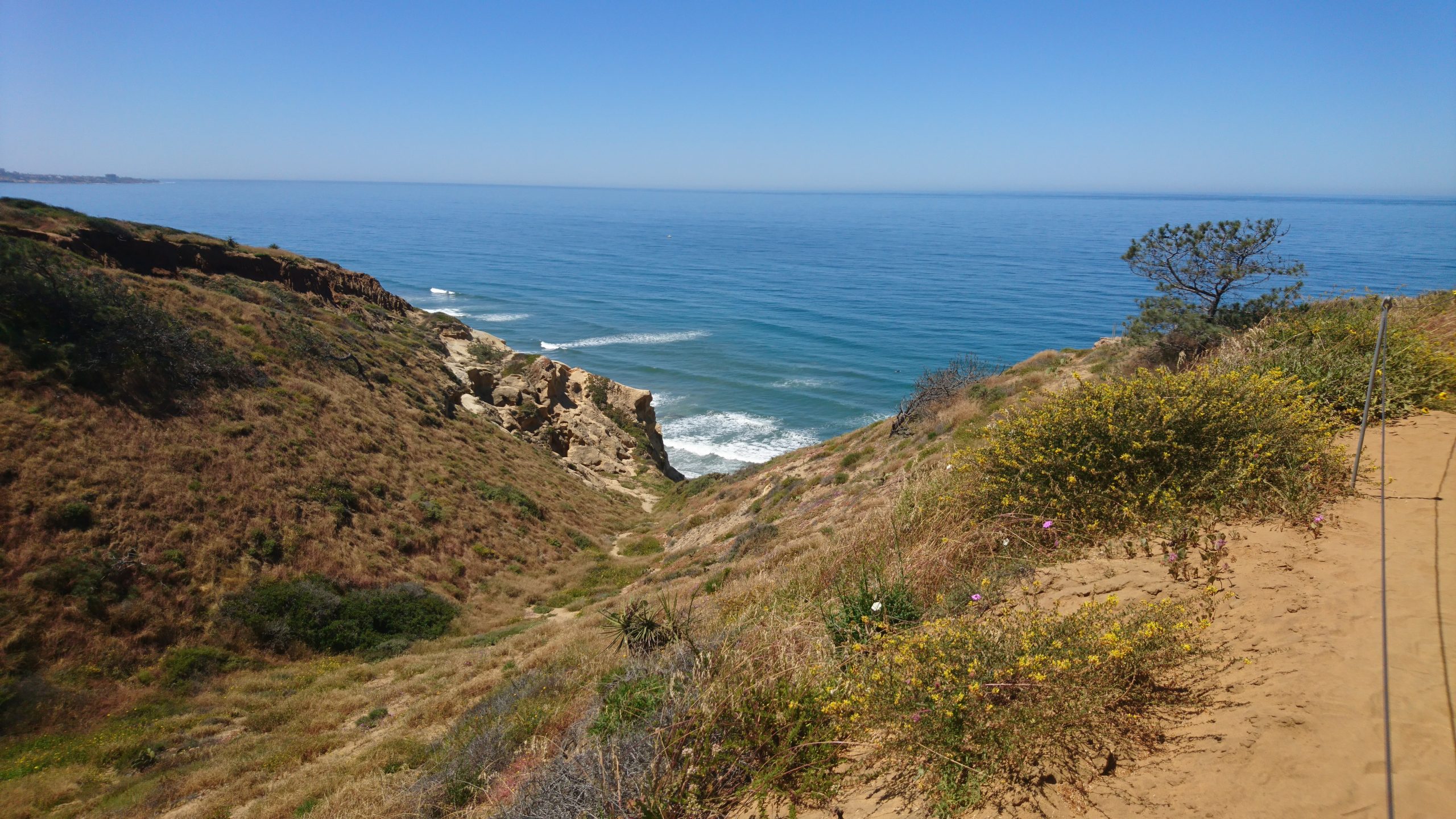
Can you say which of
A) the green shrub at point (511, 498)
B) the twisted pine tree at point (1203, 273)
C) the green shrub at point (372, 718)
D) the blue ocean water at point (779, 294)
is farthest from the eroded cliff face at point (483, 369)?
the twisted pine tree at point (1203, 273)

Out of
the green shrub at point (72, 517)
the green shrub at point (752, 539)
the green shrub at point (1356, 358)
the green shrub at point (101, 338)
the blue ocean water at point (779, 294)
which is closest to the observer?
the green shrub at point (1356, 358)

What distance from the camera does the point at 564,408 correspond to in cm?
3547

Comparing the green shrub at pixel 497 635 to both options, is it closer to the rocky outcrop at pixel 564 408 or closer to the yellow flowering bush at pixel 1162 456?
the yellow flowering bush at pixel 1162 456

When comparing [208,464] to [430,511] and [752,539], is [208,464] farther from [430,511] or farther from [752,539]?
[752,539]

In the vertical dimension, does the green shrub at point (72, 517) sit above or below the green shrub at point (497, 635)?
above

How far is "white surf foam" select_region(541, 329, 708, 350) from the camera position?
2391 inches

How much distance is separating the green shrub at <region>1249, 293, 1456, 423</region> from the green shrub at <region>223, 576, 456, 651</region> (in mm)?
17670

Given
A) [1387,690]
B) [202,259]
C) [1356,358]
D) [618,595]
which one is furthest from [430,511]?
[1356,358]

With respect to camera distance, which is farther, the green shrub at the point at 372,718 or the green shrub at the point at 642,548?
the green shrub at the point at 642,548

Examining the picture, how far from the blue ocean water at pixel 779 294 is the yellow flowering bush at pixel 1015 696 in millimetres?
9199

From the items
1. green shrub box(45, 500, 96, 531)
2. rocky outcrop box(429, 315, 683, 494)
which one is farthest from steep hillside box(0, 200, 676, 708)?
rocky outcrop box(429, 315, 683, 494)

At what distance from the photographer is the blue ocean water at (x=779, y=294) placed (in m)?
48.9

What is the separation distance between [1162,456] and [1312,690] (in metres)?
3.12

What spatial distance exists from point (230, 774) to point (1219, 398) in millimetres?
13491
